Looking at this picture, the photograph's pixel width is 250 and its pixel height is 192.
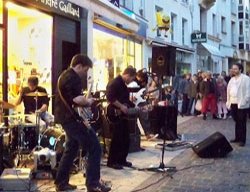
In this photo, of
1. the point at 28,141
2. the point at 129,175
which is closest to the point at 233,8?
the point at 129,175

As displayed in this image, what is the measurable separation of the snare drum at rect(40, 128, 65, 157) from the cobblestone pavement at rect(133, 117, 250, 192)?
149 cm

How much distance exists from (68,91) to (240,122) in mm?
5859

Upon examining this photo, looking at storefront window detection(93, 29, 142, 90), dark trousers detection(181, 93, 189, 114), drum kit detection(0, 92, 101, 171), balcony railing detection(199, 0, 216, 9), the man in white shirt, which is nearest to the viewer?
drum kit detection(0, 92, 101, 171)

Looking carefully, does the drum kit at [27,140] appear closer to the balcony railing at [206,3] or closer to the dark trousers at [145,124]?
the dark trousers at [145,124]

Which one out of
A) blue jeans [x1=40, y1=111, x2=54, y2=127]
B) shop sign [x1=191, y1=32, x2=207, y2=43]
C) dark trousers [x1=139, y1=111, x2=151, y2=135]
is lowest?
dark trousers [x1=139, y1=111, x2=151, y2=135]

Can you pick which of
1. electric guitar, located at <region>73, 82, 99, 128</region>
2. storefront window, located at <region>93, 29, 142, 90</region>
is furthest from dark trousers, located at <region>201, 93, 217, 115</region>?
electric guitar, located at <region>73, 82, 99, 128</region>

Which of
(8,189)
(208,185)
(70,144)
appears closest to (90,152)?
(70,144)

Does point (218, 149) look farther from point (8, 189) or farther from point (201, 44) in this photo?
point (201, 44)

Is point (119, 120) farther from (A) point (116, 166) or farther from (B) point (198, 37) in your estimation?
(B) point (198, 37)

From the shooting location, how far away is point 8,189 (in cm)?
712

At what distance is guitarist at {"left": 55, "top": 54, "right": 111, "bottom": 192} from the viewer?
6656mm

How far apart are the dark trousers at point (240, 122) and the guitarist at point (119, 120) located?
356 cm

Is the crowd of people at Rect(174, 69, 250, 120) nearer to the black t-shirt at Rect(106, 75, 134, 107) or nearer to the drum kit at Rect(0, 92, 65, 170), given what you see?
the black t-shirt at Rect(106, 75, 134, 107)

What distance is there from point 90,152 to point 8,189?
131cm
